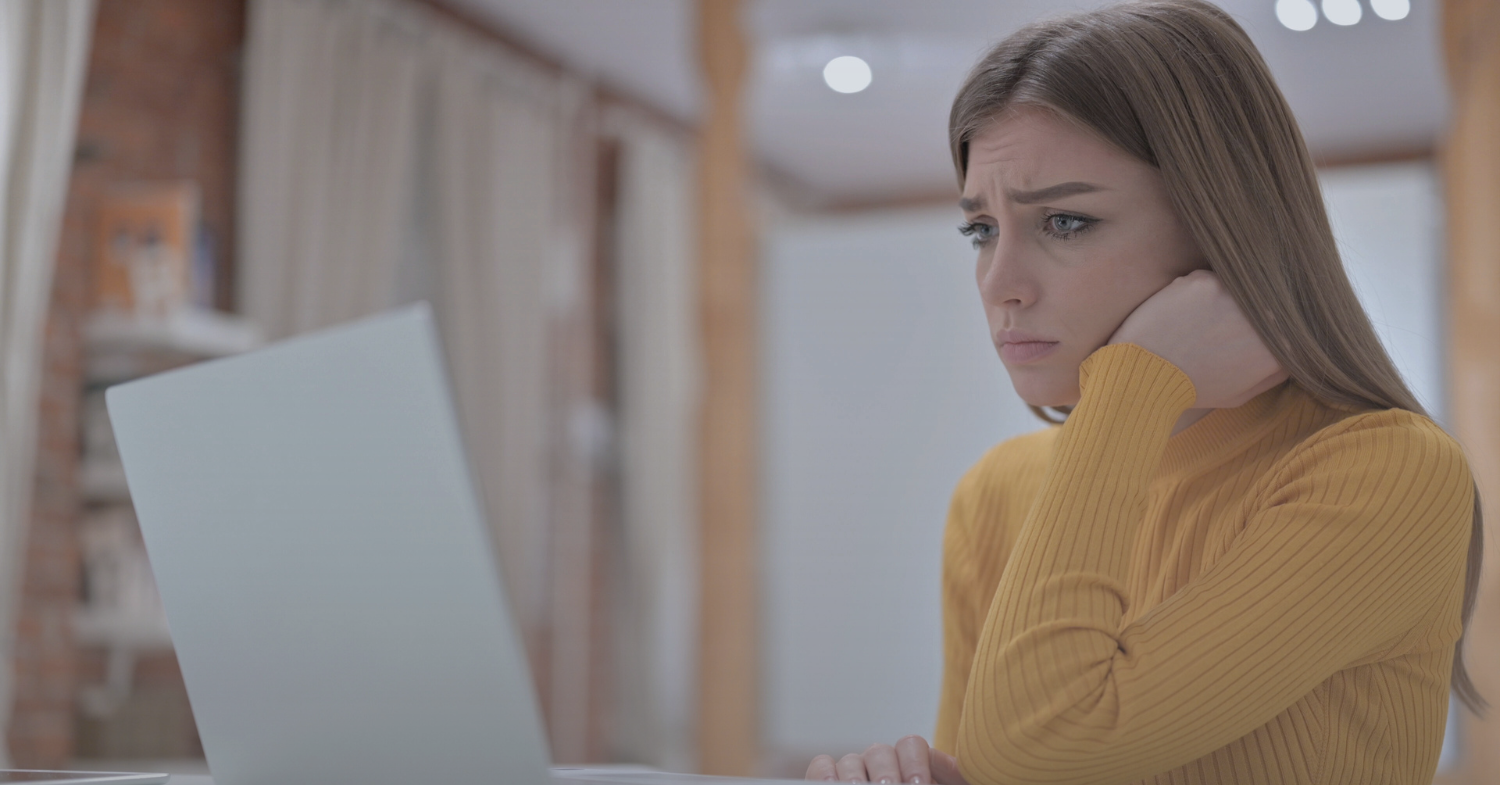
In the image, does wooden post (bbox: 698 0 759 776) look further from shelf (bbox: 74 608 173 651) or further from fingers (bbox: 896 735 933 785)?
fingers (bbox: 896 735 933 785)

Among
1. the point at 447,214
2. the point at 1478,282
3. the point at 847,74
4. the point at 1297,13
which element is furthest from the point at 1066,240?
the point at 847,74

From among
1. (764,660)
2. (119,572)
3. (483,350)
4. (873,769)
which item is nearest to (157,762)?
(119,572)

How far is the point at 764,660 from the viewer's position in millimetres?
4867

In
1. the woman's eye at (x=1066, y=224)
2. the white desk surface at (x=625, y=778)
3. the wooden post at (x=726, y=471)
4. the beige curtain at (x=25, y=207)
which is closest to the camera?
the white desk surface at (x=625, y=778)

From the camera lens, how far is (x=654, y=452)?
5.49m

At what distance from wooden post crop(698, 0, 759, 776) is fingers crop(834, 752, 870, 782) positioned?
3.05m

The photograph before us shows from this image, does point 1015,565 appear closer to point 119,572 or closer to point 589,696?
point 119,572

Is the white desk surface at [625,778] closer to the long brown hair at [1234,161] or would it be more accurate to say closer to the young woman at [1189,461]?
the young woman at [1189,461]

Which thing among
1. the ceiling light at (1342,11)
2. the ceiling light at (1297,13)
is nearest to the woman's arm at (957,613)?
the ceiling light at (1297,13)

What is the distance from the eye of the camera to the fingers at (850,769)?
843 millimetres

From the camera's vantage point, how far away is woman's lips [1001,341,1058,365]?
0.94m

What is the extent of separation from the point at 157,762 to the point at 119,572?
471 millimetres

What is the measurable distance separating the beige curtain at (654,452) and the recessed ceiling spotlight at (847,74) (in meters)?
0.88

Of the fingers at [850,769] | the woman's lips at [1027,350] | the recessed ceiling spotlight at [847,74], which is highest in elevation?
the recessed ceiling spotlight at [847,74]
